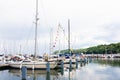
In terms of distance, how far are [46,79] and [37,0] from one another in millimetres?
22531

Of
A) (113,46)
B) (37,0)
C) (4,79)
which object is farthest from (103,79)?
(113,46)

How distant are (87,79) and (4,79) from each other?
1072 cm

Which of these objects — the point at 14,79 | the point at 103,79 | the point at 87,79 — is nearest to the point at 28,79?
the point at 14,79

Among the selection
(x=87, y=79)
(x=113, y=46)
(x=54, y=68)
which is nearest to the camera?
(x=87, y=79)

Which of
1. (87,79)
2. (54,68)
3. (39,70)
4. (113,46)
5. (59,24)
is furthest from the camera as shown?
(113,46)

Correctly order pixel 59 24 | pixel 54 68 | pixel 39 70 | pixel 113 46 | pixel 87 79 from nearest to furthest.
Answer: pixel 87 79 → pixel 39 70 → pixel 54 68 → pixel 59 24 → pixel 113 46

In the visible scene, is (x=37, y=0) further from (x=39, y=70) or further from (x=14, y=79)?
(x=14, y=79)

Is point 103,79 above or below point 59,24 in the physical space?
below

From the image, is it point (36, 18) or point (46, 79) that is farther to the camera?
point (36, 18)

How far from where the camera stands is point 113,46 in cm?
17875

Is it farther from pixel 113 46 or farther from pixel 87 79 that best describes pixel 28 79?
pixel 113 46

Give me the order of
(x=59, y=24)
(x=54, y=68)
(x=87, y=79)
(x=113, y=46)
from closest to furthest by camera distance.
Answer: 1. (x=87, y=79)
2. (x=54, y=68)
3. (x=59, y=24)
4. (x=113, y=46)

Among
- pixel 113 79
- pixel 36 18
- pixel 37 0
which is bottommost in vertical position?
pixel 113 79

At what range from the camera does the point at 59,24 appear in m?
78.9
